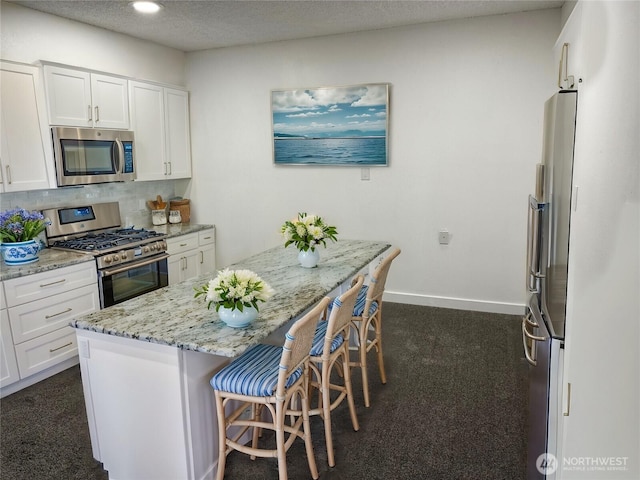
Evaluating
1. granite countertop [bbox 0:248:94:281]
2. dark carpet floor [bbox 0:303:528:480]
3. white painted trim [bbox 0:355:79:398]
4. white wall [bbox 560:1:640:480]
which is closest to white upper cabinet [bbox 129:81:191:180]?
granite countertop [bbox 0:248:94:281]

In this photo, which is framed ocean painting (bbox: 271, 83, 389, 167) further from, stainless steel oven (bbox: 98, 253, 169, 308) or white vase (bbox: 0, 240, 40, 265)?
white vase (bbox: 0, 240, 40, 265)

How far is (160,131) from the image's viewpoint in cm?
480

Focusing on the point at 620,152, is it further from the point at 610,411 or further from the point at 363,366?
the point at 363,366

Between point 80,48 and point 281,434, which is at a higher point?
point 80,48

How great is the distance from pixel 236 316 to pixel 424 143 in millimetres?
3135

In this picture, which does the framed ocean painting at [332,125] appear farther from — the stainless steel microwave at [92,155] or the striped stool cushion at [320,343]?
the striped stool cushion at [320,343]

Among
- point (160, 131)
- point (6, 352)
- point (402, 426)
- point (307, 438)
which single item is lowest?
point (402, 426)

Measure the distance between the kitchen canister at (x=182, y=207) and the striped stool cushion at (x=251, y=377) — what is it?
3.51 m

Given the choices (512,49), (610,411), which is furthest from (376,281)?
(512,49)

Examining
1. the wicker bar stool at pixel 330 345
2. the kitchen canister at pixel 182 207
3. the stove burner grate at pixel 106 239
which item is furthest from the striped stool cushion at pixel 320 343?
the kitchen canister at pixel 182 207

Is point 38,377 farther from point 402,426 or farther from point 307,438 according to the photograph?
point 402,426

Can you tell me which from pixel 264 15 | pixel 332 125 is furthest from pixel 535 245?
pixel 264 15

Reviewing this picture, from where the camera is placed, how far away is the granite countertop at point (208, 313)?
1.86 metres

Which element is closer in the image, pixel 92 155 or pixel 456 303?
pixel 92 155
